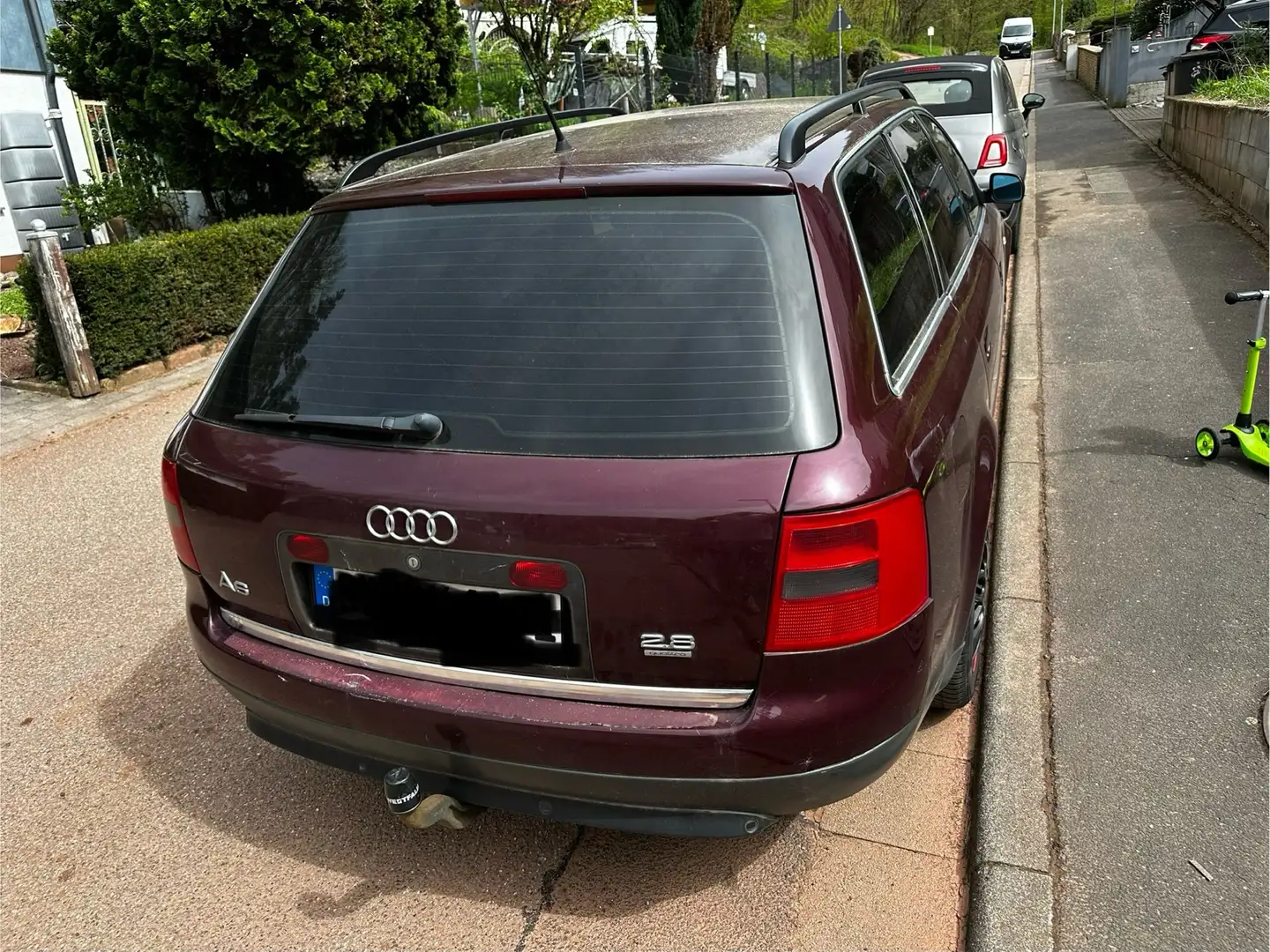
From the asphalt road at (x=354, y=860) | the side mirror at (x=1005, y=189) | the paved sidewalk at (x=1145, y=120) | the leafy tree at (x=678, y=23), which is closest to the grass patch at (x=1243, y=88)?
the paved sidewalk at (x=1145, y=120)

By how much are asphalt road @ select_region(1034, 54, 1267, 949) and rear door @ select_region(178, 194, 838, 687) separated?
1300 mm

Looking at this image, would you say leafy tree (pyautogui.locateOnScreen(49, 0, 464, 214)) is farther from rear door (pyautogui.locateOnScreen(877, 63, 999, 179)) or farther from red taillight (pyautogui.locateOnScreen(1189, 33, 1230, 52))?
red taillight (pyautogui.locateOnScreen(1189, 33, 1230, 52))

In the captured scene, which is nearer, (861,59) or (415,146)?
(415,146)

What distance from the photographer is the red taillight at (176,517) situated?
264 cm

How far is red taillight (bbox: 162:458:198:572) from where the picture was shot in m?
2.64

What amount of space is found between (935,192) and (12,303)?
29.8 feet

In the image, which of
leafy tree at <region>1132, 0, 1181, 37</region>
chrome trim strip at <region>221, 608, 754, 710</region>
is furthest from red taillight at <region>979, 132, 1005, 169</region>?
leafy tree at <region>1132, 0, 1181, 37</region>

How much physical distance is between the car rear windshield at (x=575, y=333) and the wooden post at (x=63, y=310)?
5172 mm

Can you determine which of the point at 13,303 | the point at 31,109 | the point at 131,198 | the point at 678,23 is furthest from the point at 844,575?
the point at 678,23

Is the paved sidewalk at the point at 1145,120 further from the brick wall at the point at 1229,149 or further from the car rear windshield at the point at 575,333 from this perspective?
the car rear windshield at the point at 575,333

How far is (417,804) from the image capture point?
2338 mm

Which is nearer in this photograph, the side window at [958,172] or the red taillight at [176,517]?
the red taillight at [176,517]

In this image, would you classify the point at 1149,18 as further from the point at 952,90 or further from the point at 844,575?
the point at 844,575

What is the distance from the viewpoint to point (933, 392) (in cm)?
254
